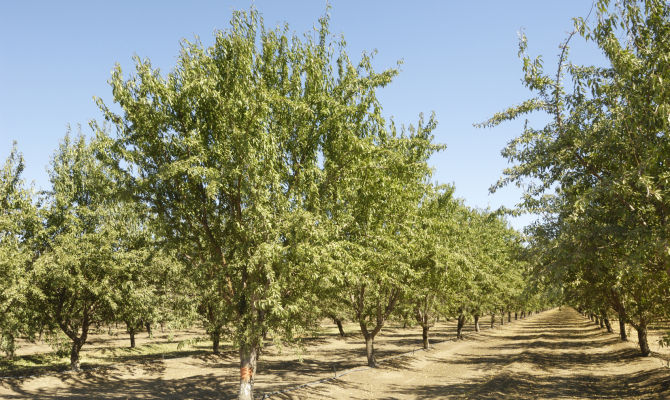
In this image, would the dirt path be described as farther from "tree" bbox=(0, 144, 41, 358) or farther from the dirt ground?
"tree" bbox=(0, 144, 41, 358)

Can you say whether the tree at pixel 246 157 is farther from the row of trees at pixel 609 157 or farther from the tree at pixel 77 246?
the tree at pixel 77 246

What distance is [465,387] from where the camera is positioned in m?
20.5

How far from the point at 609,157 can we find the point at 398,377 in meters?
17.5

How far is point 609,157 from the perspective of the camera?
40.8 feet

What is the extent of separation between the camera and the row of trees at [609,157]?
32.3ft

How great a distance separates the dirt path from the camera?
1842 centimetres

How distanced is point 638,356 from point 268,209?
29250mm

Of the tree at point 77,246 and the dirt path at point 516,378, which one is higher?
the tree at point 77,246

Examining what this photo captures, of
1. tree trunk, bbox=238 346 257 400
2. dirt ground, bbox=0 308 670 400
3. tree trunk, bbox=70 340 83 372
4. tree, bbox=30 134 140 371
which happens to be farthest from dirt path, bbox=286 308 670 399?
tree trunk, bbox=70 340 83 372

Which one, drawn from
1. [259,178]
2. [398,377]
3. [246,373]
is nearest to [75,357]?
[246,373]

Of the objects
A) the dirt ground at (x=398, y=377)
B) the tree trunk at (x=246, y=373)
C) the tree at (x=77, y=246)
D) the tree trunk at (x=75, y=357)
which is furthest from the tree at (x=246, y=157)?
the tree trunk at (x=75, y=357)

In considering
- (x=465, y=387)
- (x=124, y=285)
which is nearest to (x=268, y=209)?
(x=465, y=387)

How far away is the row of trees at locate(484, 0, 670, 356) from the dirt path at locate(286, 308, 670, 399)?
7672 millimetres

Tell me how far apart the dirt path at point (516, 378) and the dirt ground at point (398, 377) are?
0.05 meters
